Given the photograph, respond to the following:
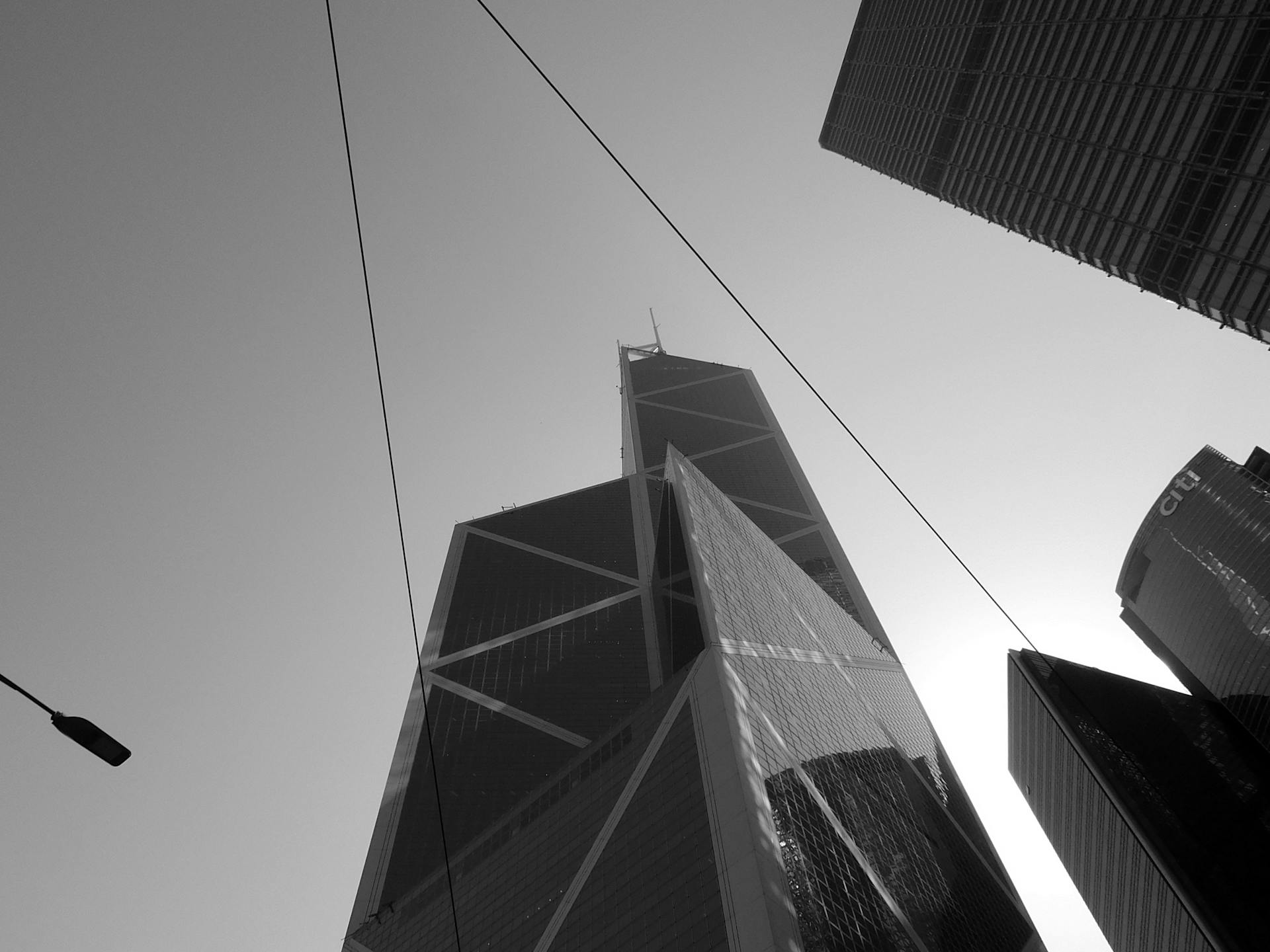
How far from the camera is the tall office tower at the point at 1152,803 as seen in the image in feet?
189

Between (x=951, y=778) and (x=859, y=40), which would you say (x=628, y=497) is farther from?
(x=859, y=40)

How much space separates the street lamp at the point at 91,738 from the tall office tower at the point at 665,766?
63.3ft

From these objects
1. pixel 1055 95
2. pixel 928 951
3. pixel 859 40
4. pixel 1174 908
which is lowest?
pixel 1174 908

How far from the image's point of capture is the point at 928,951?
30891 millimetres

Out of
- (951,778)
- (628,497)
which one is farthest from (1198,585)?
(628,497)

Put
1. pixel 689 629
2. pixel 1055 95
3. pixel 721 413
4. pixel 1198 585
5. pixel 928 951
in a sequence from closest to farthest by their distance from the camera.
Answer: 1. pixel 928 951
2. pixel 689 629
3. pixel 1055 95
4. pixel 1198 585
5. pixel 721 413

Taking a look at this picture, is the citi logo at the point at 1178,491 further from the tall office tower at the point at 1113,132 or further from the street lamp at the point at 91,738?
the street lamp at the point at 91,738

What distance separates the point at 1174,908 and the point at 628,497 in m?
61.5

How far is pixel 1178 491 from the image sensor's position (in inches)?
3656

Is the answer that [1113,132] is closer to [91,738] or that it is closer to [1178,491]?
[1178,491]

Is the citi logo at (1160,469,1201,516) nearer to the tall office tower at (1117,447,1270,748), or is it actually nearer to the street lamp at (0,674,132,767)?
the tall office tower at (1117,447,1270,748)

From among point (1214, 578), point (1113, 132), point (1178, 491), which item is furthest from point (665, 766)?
point (1178, 491)

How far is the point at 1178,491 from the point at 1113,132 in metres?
53.6

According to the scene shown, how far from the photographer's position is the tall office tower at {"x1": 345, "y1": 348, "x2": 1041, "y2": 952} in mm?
26859
